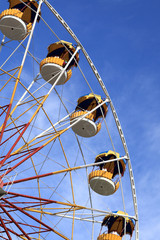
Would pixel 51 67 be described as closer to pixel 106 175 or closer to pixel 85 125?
pixel 85 125

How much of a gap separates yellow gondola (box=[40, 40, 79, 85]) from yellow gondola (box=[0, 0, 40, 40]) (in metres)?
2.15

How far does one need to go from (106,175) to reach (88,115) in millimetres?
4014

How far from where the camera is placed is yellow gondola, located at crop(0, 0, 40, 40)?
25.5 metres

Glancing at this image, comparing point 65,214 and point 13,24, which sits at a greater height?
point 13,24

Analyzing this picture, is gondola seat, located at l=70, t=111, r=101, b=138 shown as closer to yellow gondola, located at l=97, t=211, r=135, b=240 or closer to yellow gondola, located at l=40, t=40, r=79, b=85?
yellow gondola, located at l=40, t=40, r=79, b=85

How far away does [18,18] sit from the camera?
25578 mm

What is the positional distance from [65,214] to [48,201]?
17.0 feet

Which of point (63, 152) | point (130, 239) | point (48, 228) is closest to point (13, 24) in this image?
point (63, 152)

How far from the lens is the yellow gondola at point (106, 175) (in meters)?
25.8

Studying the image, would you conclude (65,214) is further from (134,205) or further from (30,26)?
(30,26)

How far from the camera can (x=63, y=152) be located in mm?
27297

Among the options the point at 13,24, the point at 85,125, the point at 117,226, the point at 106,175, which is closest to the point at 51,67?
the point at 13,24

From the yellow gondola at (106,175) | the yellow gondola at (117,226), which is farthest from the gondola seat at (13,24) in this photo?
the yellow gondola at (117,226)

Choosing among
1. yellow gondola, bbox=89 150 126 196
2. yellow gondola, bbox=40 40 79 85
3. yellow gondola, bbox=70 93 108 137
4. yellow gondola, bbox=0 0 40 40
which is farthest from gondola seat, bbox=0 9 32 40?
yellow gondola, bbox=89 150 126 196
